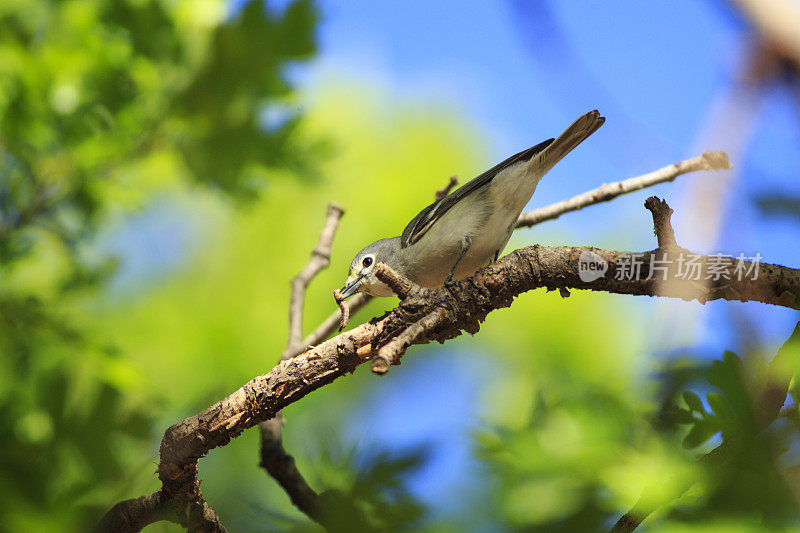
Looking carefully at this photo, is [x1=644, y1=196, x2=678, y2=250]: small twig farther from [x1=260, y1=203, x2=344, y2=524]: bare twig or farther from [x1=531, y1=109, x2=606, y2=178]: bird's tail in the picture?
[x1=531, y1=109, x2=606, y2=178]: bird's tail

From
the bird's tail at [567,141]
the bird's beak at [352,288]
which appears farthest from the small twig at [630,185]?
the bird's beak at [352,288]

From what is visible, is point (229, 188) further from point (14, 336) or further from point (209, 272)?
point (209, 272)

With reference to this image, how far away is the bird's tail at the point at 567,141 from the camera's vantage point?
3729 millimetres

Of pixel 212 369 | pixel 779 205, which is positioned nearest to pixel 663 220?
pixel 779 205

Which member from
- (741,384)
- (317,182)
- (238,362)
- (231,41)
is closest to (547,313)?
(238,362)

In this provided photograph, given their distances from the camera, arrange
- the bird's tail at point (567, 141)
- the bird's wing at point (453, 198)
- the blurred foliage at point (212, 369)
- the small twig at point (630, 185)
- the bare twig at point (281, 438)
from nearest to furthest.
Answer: the blurred foliage at point (212, 369), the bare twig at point (281, 438), the small twig at point (630, 185), the bird's tail at point (567, 141), the bird's wing at point (453, 198)

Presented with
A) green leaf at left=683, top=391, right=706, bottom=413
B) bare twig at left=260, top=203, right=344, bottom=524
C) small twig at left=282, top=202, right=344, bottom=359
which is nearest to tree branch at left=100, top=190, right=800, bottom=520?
bare twig at left=260, top=203, right=344, bottom=524

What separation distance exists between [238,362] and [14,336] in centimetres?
504

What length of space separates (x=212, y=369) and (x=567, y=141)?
5.66 m

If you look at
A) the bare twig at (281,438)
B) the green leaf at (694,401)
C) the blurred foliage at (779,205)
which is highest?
the bare twig at (281,438)

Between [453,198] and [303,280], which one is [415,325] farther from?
[453,198]

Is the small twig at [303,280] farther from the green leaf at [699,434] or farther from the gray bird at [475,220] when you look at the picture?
the green leaf at [699,434]

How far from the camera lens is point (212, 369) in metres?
8.09

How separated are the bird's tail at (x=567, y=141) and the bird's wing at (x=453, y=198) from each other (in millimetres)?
48
